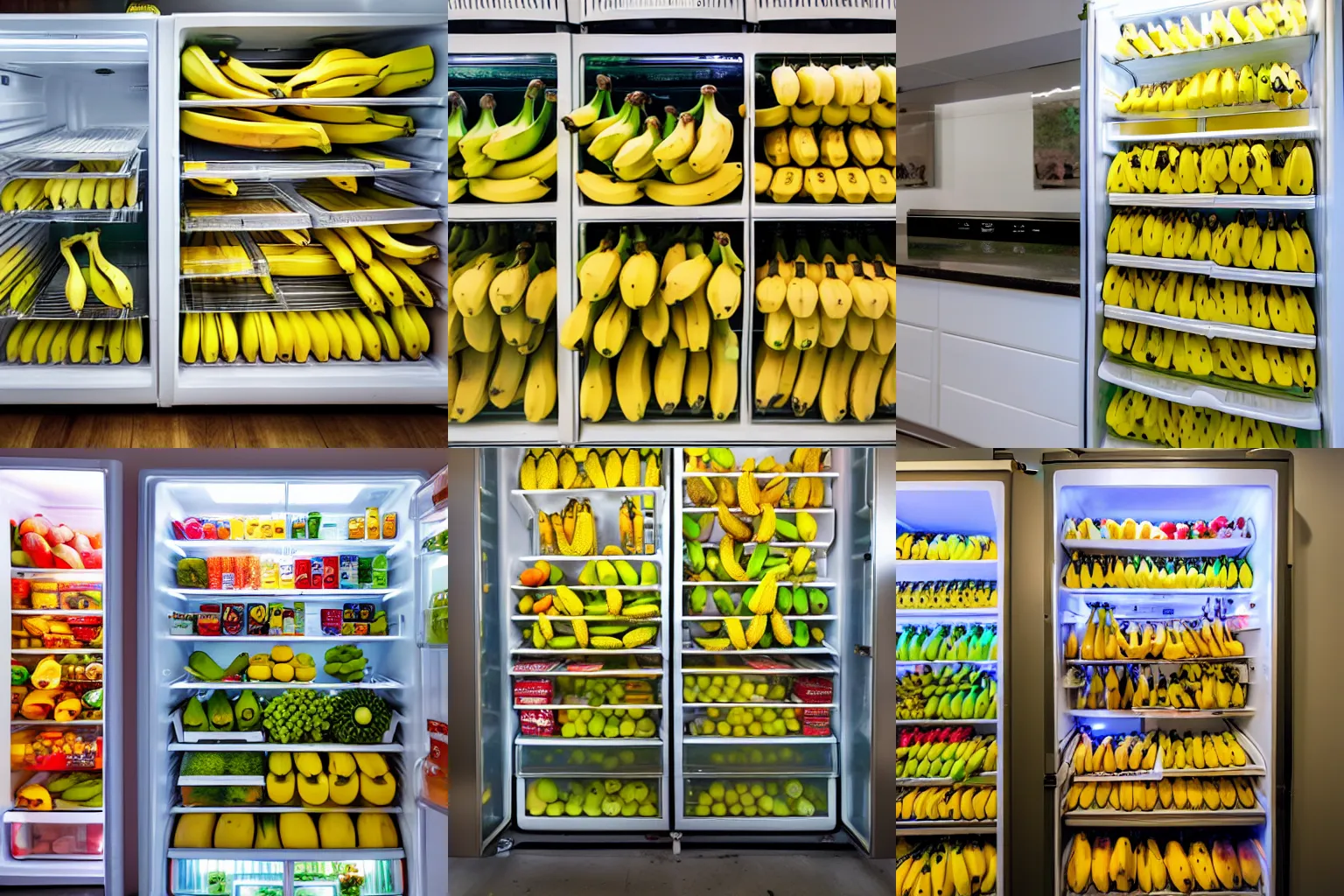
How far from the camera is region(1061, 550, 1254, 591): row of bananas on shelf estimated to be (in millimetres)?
2542

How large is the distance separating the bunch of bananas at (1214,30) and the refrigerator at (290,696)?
1.88 metres

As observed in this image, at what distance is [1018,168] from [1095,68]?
0.32 metres

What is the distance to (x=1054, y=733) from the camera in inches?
95.4

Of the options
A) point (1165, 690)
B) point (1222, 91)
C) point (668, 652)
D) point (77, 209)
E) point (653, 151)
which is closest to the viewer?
point (653, 151)

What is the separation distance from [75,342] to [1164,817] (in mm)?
2884

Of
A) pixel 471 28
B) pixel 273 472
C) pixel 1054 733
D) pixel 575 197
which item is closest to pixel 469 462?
pixel 273 472

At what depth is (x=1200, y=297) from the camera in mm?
2525

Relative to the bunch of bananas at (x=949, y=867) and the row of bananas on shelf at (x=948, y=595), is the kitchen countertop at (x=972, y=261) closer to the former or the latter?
the row of bananas on shelf at (x=948, y=595)

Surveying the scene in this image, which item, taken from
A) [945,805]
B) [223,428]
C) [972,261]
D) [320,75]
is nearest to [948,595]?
[945,805]

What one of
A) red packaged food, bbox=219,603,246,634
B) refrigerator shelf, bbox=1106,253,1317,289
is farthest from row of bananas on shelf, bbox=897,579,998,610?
red packaged food, bbox=219,603,246,634

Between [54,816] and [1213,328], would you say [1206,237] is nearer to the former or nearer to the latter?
[1213,328]

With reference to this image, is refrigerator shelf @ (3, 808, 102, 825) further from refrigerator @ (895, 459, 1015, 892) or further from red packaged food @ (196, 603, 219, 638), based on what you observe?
refrigerator @ (895, 459, 1015, 892)

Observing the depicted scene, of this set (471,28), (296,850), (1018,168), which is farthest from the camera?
(296,850)

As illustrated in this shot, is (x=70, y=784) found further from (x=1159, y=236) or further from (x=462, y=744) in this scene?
(x=1159, y=236)
